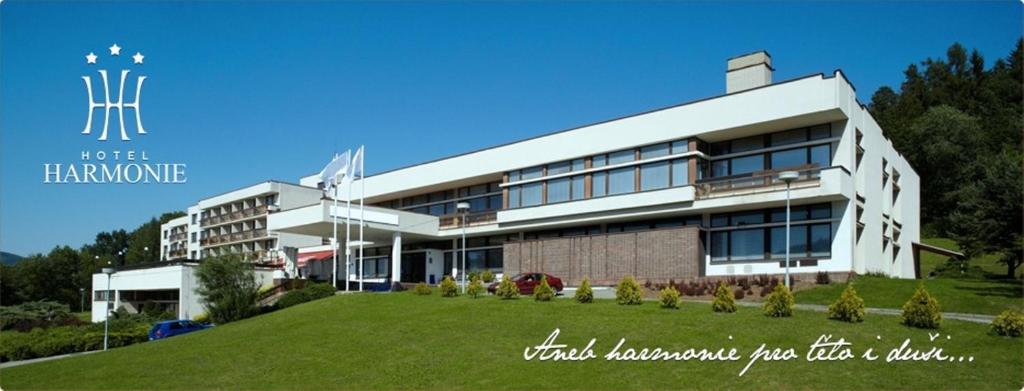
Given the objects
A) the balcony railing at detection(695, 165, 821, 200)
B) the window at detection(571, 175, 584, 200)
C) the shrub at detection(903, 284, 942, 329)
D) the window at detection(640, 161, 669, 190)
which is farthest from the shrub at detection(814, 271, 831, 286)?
the window at detection(571, 175, 584, 200)

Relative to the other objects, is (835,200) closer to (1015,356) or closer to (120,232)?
(1015,356)

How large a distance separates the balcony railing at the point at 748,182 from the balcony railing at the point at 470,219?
46.0 ft

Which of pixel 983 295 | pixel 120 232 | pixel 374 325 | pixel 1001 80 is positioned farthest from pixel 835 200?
pixel 120 232

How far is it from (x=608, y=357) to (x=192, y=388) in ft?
32.4

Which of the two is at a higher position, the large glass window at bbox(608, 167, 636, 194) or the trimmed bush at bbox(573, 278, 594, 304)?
the large glass window at bbox(608, 167, 636, 194)

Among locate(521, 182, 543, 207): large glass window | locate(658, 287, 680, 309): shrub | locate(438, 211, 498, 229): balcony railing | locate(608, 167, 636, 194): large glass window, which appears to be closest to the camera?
locate(658, 287, 680, 309): shrub

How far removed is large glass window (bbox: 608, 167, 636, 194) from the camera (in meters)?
39.6

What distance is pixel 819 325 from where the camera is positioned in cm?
2014

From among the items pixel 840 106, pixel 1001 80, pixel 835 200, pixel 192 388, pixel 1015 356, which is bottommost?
pixel 192 388

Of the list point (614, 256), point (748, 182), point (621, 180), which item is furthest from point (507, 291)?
point (748, 182)

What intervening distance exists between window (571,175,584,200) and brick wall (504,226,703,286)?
2.38 m

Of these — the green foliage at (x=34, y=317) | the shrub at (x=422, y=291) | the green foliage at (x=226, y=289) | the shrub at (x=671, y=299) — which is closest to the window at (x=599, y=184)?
the shrub at (x=422, y=291)

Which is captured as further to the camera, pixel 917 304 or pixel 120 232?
pixel 120 232

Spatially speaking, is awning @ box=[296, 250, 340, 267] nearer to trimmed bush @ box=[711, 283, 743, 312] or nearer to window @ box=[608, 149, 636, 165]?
window @ box=[608, 149, 636, 165]
